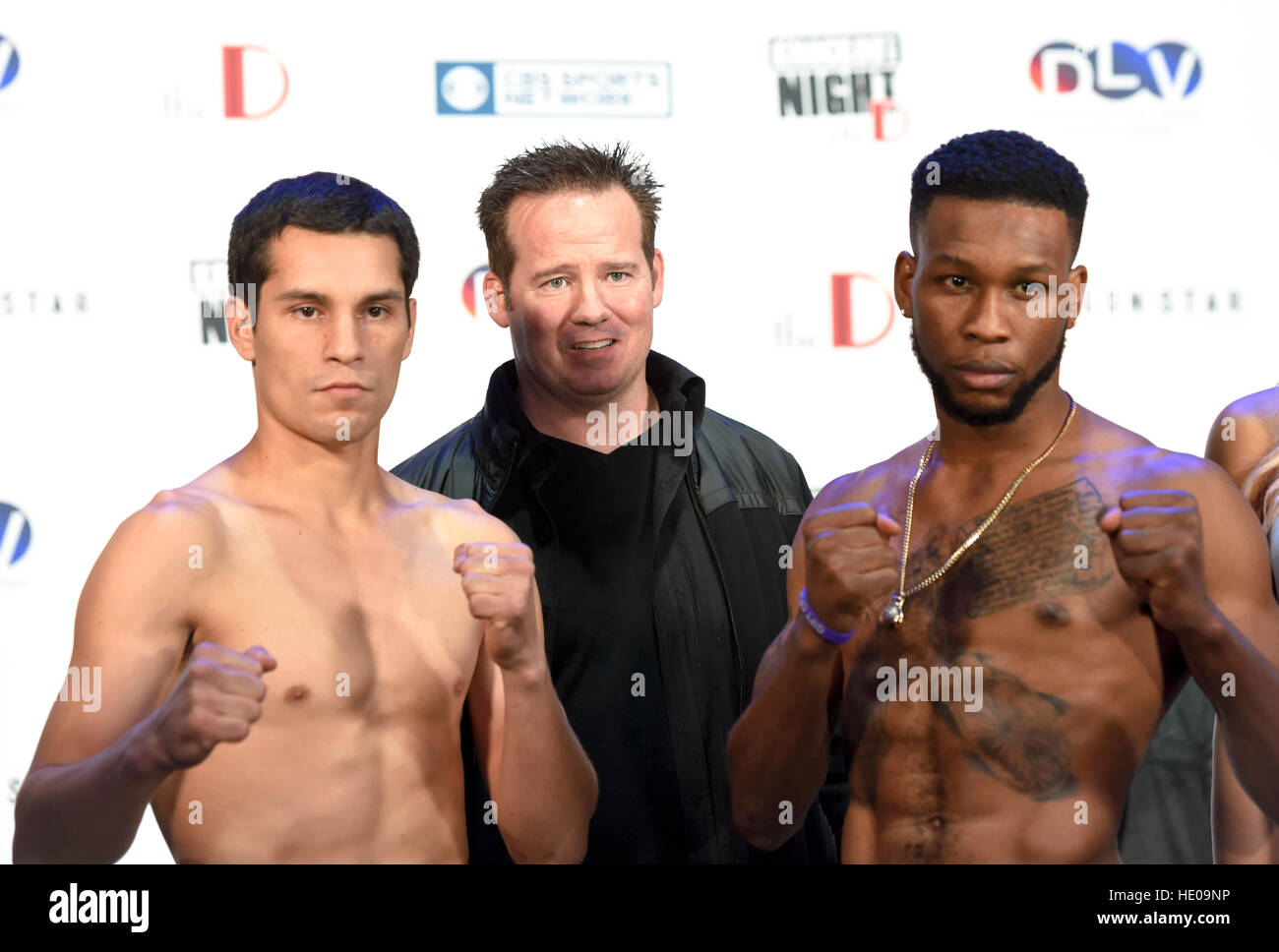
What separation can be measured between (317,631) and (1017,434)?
949 mm

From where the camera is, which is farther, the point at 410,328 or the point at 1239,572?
the point at 410,328

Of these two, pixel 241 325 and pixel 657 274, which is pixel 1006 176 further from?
pixel 241 325

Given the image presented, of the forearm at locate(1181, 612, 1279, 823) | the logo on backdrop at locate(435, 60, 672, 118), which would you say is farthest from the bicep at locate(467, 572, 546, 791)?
the logo on backdrop at locate(435, 60, 672, 118)

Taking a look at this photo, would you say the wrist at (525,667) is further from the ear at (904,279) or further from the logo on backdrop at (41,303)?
the logo on backdrop at (41,303)

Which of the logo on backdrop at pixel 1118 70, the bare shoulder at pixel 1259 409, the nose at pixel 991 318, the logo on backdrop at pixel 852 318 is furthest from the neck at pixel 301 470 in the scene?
the logo on backdrop at pixel 1118 70

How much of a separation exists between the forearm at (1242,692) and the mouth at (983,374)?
393mm


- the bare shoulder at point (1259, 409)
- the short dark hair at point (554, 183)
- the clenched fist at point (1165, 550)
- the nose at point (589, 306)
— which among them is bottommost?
the clenched fist at point (1165, 550)

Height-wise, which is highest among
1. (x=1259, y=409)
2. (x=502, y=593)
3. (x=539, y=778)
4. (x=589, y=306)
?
(x=589, y=306)

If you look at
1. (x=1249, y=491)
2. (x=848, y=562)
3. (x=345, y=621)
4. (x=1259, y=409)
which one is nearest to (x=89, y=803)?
(x=345, y=621)

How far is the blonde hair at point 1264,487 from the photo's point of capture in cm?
223

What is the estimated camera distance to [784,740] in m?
1.95
